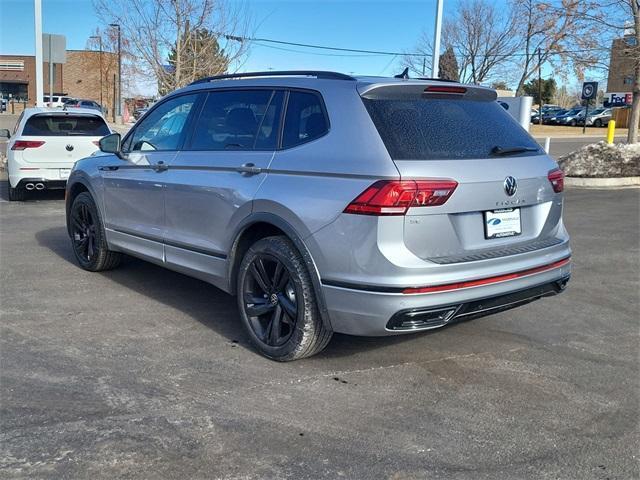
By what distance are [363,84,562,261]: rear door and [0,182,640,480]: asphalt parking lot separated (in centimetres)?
90

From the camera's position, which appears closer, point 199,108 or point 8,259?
point 199,108

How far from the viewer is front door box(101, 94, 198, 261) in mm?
5250

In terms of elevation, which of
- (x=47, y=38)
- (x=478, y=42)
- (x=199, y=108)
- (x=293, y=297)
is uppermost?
(x=478, y=42)

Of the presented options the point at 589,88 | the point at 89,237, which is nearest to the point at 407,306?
the point at 89,237

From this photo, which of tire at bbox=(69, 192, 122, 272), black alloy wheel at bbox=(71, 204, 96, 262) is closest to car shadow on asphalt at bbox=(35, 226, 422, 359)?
tire at bbox=(69, 192, 122, 272)

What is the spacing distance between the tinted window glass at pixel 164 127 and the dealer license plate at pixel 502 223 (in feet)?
8.56

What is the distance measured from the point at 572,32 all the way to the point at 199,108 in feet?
46.0

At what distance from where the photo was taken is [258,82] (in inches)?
183

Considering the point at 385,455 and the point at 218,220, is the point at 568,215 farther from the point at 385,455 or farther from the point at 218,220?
the point at 385,455

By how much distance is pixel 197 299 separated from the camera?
5676mm

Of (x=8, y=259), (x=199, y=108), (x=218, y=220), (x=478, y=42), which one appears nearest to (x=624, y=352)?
(x=218, y=220)

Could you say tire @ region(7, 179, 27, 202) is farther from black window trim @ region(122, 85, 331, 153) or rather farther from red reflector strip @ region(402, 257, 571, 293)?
red reflector strip @ region(402, 257, 571, 293)

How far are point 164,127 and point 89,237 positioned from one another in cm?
170

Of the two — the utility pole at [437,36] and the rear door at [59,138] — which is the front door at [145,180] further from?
the utility pole at [437,36]
